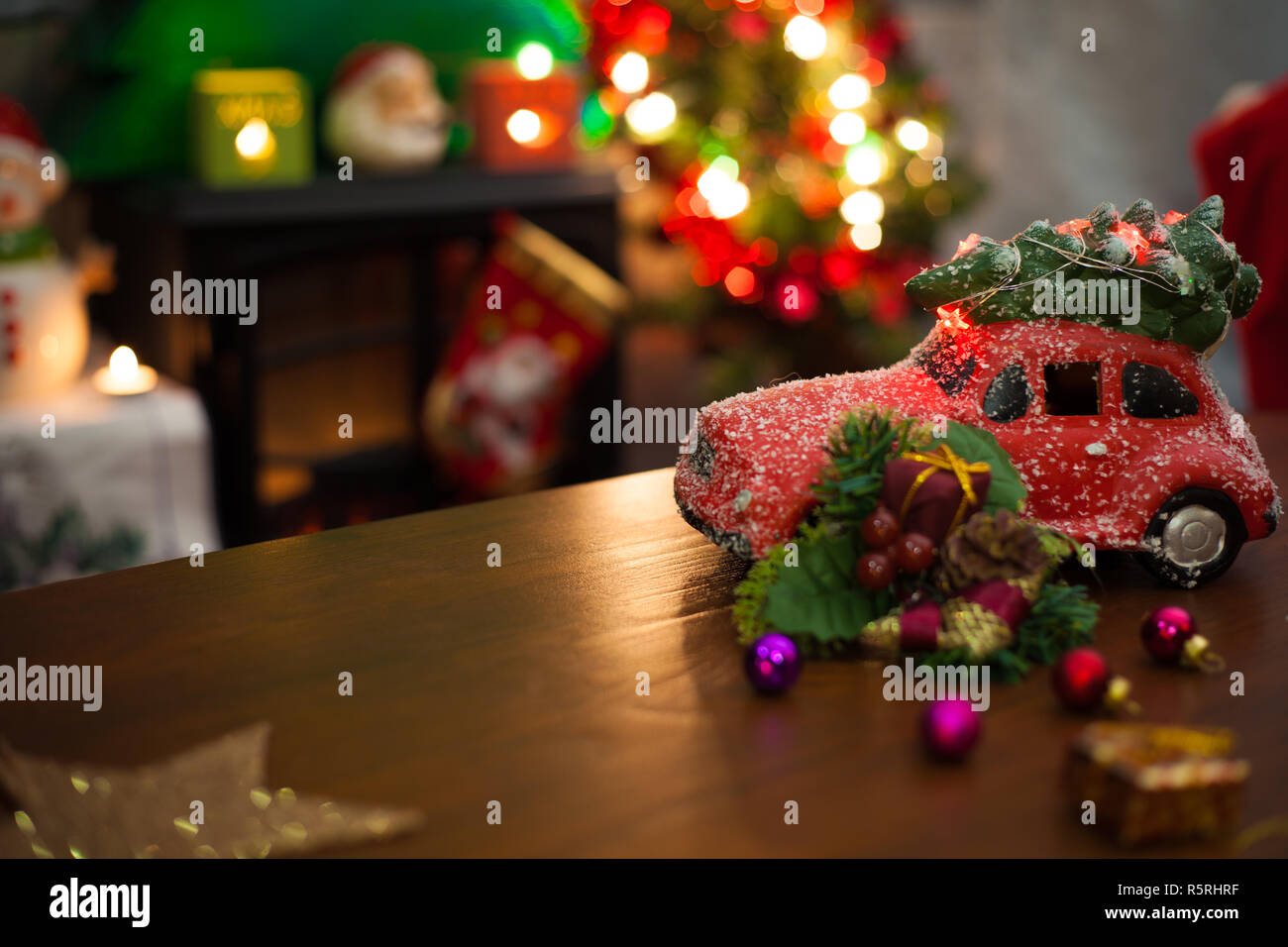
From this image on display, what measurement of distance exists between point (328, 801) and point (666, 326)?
2167 mm

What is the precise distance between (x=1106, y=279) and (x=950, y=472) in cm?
20

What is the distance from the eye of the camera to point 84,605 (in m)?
0.88

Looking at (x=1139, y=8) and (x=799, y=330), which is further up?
(x=1139, y=8)

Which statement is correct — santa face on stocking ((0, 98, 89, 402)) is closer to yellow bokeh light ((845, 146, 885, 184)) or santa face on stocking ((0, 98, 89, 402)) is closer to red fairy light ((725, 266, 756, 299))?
red fairy light ((725, 266, 756, 299))

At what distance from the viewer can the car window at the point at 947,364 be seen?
90cm

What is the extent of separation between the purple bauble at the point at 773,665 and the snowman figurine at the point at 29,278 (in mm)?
1470

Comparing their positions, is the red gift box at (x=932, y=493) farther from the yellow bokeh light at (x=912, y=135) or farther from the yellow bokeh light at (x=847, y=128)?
the yellow bokeh light at (x=912, y=135)

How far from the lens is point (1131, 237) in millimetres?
897

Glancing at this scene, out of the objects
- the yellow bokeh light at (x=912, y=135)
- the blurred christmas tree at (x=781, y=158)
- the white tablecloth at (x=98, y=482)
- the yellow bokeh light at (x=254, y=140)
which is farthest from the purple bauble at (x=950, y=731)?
the yellow bokeh light at (x=912, y=135)

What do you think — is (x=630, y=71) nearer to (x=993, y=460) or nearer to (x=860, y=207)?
(x=860, y=207)

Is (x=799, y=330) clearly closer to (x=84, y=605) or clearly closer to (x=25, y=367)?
(x=25, y=367)

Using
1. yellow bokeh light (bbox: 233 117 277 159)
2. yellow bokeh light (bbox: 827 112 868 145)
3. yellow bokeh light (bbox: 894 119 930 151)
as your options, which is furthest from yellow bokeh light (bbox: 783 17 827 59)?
yellow bokeh light (bbox: 233 117 277 159)

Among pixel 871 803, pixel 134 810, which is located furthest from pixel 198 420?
pixel 871 803

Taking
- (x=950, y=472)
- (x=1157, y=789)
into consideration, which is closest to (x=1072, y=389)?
(x=950, y=472)
